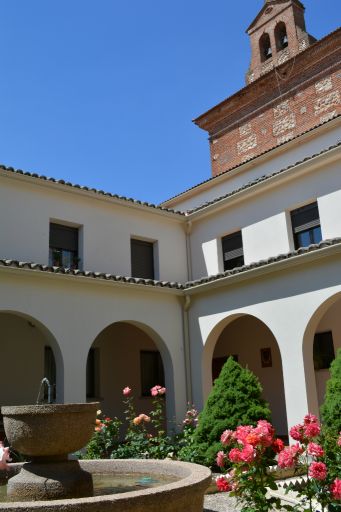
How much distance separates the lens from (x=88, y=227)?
1352cm

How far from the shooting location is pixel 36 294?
1074cm

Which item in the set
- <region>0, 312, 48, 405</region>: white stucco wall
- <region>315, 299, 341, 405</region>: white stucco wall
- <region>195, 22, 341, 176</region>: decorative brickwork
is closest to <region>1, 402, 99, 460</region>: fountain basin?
<region>0, 312, 48, 405</region>: white stucco wall

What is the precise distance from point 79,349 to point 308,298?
4929mm

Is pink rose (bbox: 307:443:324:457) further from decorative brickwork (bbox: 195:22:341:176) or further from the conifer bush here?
decorative brickwork (bbox: 195:22:341:176)

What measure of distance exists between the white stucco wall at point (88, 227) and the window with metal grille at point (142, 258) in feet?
0.70

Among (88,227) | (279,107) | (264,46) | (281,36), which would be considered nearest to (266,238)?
(88,227)

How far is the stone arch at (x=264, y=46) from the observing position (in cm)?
2488

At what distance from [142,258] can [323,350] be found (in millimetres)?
5431

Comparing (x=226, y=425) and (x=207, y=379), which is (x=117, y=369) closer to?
(x=207, y=379)

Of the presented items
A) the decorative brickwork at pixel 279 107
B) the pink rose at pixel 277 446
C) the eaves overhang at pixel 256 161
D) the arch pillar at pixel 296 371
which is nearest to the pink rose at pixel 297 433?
the pink rose at pixel 277 446

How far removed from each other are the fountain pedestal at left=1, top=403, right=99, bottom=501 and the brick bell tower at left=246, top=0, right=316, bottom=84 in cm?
2123

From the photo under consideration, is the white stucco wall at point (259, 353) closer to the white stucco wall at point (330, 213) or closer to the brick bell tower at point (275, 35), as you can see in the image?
the white stucco wall at point (330, 213)

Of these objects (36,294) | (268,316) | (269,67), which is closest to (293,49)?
(269,67)

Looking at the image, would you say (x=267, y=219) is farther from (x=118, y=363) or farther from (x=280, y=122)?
(x=280, y=122)
